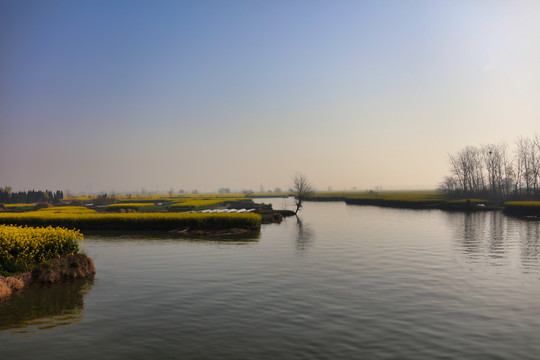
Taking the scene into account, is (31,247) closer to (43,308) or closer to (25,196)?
(43,308)

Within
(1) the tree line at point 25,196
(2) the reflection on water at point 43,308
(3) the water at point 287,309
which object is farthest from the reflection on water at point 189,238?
(1) the tree line at point 25,196

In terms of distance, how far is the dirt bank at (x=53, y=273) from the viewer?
15781 millimetres

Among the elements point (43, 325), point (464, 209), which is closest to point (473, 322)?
point (43, 325)

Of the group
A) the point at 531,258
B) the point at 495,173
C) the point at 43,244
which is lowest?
the point at 531,258

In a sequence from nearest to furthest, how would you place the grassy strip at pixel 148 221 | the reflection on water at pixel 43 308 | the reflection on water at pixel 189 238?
1. the reflection on water at pixel 43 308
2. the reflection on water at pixel 189 238
3. the grassy strip at pixel 148 221

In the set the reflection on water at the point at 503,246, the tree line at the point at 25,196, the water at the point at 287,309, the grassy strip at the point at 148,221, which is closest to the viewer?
the water at the point at 287,309

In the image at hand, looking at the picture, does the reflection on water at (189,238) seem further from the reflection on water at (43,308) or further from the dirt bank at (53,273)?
the reflection on water at (43,308)

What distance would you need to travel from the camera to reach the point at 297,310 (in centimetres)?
1274

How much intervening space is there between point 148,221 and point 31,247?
25.9m

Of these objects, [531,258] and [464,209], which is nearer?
[531,258]

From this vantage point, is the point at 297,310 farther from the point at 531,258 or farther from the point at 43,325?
the point at 531,258

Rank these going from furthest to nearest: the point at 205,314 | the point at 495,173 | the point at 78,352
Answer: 1. the point at 495,173
2. the point at 205,314
3. the point at 78,352

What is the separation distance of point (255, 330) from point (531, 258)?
20.4 m

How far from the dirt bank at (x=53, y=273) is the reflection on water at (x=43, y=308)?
43 cm
